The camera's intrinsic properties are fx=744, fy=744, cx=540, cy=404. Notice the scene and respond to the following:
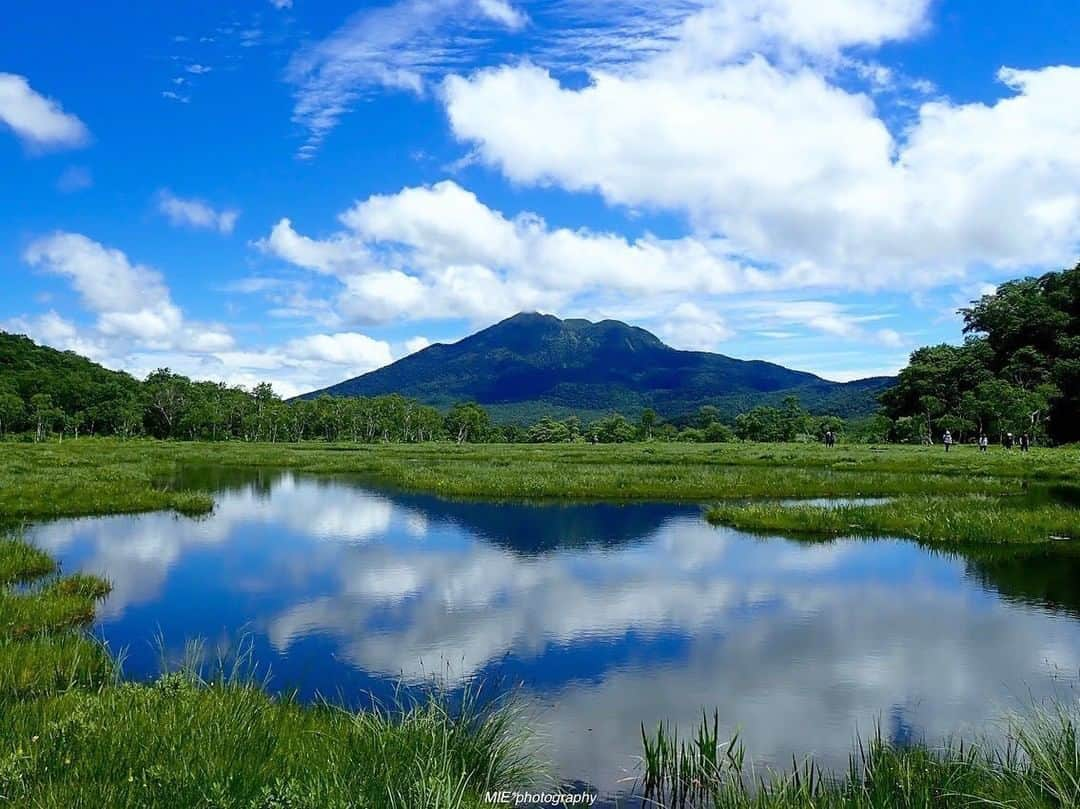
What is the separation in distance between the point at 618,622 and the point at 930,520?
15.7 m

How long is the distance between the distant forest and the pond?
198ft

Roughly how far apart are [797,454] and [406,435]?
8950 centimetres

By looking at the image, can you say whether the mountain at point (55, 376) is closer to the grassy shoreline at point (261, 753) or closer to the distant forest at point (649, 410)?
the distant forest at point (649, 410)

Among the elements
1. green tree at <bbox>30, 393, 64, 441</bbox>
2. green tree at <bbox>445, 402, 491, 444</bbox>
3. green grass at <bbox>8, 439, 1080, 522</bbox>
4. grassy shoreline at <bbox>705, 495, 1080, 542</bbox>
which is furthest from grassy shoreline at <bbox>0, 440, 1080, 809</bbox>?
green tree at <bbox>445, 402, 491, 444</bbox>

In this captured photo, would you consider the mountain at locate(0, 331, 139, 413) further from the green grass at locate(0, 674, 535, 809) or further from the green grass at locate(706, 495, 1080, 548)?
the green grass at locate(0, 674, 535, 809)

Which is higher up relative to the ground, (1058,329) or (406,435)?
(1058,329)

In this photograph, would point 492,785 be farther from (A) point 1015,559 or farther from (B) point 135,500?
(B) point 135,500

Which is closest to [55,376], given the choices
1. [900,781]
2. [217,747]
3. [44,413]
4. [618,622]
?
[44,413]

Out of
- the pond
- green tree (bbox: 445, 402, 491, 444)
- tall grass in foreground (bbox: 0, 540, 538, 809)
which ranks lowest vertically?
the pond

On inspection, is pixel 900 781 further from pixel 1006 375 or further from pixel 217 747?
pixel 1006 375

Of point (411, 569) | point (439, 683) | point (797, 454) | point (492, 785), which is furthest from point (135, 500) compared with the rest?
point (797, 454)

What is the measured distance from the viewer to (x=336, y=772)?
6.93 meters

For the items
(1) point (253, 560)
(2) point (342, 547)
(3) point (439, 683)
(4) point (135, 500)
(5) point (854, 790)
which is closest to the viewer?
(5) point (854, 790)

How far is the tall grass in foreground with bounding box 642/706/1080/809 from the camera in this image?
7.02m
